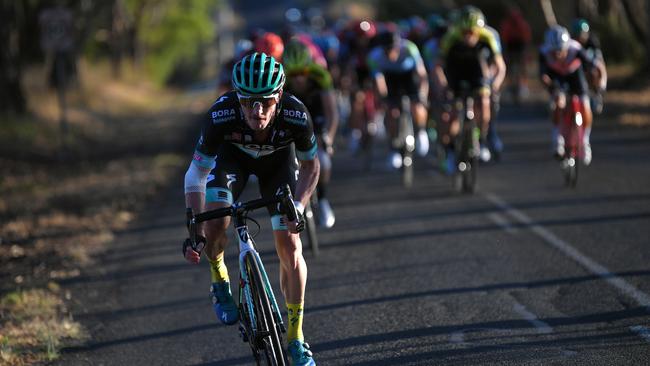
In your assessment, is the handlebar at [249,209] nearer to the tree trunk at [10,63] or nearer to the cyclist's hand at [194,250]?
the cyclist's hand at [194,250]

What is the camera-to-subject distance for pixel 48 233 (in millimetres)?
13266

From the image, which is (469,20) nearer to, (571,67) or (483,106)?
(483,106)

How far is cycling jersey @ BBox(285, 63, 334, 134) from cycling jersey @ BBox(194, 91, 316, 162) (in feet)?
14.1

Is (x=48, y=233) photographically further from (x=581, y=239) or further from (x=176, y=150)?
(x=176, y=150)

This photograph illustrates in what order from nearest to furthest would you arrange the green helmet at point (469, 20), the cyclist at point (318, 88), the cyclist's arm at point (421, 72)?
the cyclist at point (318, 88), the green helmet at point (469, 20), the cyclist's arm at point (421, 72)

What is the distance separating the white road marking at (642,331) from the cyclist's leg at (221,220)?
268 centimetres

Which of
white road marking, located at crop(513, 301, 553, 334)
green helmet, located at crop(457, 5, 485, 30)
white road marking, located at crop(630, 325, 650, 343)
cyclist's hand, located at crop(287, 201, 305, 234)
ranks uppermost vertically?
green helmet, located at crop(457, 5, 485, 30)

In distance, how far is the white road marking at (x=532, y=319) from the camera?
287 inches

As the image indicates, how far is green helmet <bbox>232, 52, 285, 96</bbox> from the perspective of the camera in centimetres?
617

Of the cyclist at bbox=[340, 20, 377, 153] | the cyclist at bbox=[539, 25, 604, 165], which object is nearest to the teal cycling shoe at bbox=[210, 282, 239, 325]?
the cyclist at bbox=[539, 25, 604, 165]

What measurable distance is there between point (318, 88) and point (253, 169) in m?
4.28

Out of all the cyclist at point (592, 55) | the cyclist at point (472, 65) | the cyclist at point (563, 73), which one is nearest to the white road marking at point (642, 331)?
the cyclist at point (563, 73)

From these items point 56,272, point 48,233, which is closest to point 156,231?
point 48,233

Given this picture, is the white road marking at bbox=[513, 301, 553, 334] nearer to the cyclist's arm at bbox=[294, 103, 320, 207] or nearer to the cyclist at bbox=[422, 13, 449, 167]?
the cyclist's arm at bbox=[294, 103, 320, 207]
